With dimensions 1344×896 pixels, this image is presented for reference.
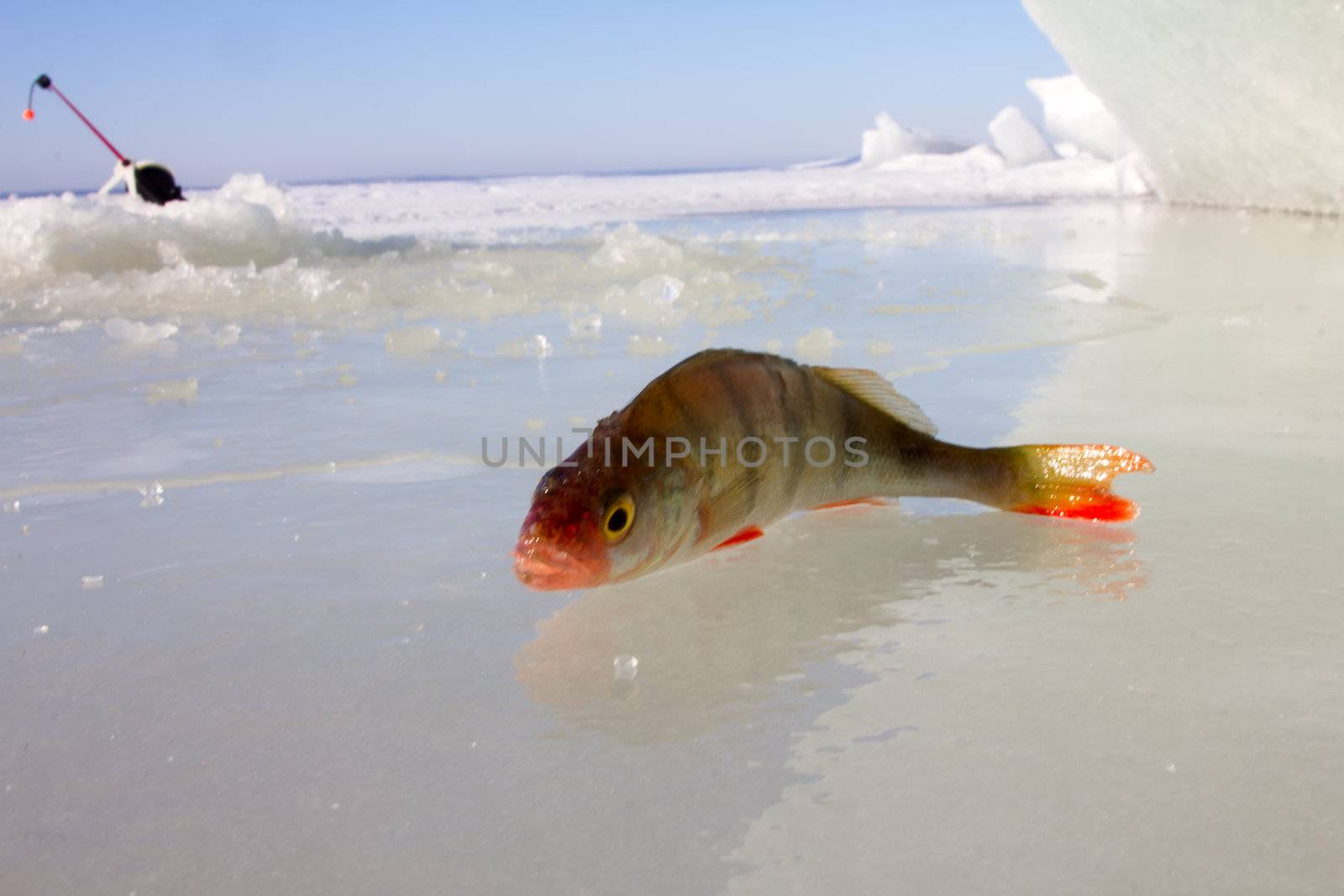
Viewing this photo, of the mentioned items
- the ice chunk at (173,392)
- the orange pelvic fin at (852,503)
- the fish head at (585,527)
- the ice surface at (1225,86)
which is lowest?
the orange pelvic fin at (852,503)

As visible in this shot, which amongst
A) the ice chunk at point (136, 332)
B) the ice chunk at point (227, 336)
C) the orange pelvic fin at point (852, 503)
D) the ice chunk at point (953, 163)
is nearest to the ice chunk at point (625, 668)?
the orange pelvic fin at point (852, 503)

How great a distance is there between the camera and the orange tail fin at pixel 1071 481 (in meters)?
1.77

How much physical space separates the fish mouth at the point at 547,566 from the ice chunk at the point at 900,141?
34.2 metres

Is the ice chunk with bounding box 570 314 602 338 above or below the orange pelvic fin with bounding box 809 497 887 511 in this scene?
above

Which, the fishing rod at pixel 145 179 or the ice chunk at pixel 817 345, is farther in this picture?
the fishing rod at pixel 145 179

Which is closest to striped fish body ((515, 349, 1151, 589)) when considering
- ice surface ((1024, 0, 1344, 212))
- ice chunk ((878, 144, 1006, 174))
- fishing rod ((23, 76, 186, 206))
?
ice surface ((1024, 0, 1344, 212))

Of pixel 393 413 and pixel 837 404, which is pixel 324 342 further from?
pixel 837 404

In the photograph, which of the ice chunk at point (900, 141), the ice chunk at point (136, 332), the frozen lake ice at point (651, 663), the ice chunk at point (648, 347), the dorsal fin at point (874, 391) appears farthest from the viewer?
the ice chunk at point (900, 141)

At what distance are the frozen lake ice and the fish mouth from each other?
0.48 ft

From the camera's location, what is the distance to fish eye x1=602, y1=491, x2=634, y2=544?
128cm

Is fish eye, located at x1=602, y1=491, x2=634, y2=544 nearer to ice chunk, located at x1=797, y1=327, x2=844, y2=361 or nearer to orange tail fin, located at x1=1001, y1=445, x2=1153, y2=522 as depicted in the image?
orange tail fin, located at x1=1001, y1=445, x2=1153, y2=522

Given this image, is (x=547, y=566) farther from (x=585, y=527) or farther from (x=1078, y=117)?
(x=1078, y=117)

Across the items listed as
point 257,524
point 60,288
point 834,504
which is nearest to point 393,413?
point 257,524

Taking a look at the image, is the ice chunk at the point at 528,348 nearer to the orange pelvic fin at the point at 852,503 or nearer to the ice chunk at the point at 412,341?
the ice chunk at the point at 412,341
